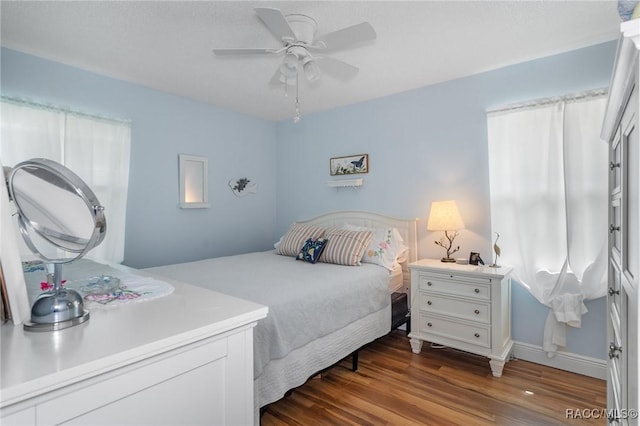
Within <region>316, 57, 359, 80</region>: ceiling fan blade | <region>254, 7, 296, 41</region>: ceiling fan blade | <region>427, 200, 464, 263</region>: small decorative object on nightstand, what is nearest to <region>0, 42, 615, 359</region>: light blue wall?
<region>427, 200, 464, 263</region>: small decorative object on nightstand

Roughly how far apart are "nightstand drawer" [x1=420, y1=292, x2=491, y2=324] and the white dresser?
205 cm

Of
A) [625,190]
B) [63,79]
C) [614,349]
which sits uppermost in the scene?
[63,79]

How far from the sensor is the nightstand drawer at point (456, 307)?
2.42 metres

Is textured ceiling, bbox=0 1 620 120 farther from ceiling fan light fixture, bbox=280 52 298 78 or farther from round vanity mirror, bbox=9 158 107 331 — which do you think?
round vanity mirror, bbox=9 158 107 331

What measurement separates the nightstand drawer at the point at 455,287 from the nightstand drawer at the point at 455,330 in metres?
0.23

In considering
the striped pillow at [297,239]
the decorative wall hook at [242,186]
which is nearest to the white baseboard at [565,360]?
the striped pillow at [297,239]

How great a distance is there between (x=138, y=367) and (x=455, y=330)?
2.43m

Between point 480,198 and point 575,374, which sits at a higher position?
point 480,198

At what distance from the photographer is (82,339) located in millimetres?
717

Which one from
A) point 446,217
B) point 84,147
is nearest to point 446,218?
point 446,217

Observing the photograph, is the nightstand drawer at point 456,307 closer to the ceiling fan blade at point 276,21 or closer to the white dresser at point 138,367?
the white dresser at point 138,367

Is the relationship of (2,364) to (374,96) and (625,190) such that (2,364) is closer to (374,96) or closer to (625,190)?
(625,190)

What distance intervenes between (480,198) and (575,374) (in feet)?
4.80

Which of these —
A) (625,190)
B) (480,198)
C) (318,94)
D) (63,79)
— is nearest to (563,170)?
(480,198)
